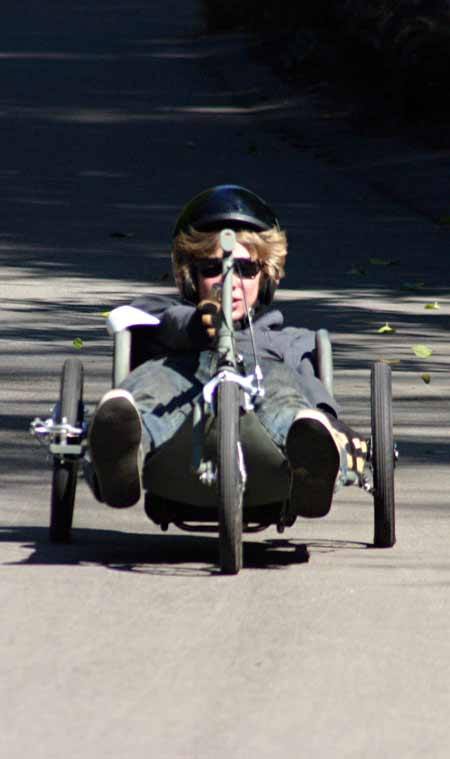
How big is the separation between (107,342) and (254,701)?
6172mm

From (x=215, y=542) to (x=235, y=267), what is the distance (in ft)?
3.14

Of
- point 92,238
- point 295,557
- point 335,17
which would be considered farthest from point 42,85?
point 295,557

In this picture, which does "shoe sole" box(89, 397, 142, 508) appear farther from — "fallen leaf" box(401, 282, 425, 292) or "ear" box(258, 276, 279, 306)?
"fallen leaf" box(401, 282, 425, 292)

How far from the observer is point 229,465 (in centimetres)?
553

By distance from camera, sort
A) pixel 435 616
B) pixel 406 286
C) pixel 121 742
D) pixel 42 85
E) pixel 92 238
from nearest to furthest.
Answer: pixel 121 742, pixel 435 616, pixel 406 286, pixel 92 238, pixel 42 85

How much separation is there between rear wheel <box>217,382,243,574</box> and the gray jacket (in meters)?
0.49

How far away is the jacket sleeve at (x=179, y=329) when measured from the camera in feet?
20.2

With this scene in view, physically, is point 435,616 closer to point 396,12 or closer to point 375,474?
point 375,474

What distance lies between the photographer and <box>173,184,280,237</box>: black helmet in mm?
6250

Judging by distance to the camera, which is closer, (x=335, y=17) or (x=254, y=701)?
(x=254, y=701)

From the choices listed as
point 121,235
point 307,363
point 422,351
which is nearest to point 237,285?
point 307,363

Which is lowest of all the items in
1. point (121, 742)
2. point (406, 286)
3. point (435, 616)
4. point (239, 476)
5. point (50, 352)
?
point (121, 742)

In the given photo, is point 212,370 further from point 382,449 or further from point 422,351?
point 422,351

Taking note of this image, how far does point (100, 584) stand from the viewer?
5.78 m
